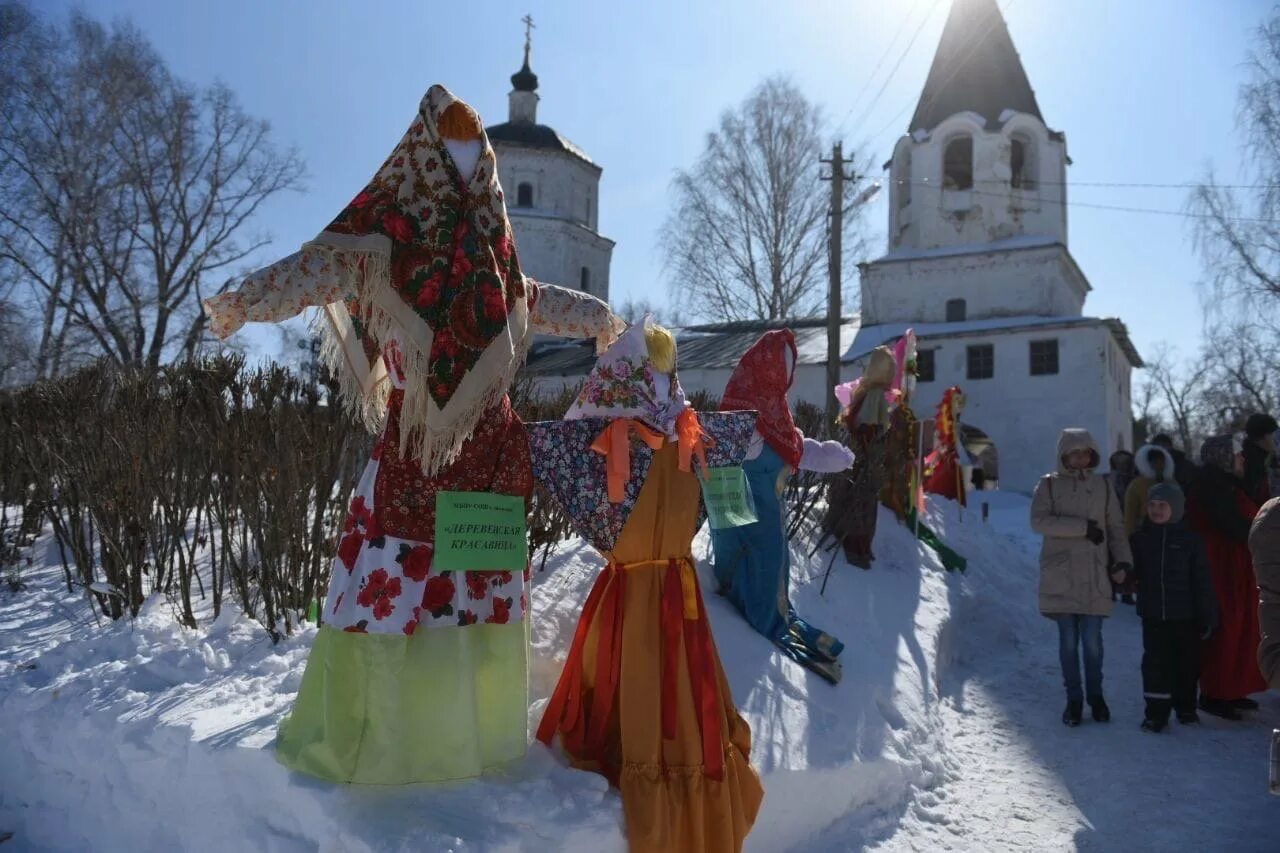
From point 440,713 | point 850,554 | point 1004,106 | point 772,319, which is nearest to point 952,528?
point 850,554

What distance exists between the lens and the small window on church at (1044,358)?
2245 centimetres

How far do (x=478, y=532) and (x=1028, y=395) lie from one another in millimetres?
22273

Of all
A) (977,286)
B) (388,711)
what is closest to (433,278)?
(388,711)

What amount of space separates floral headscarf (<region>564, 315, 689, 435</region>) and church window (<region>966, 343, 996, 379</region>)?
21625 millimetres

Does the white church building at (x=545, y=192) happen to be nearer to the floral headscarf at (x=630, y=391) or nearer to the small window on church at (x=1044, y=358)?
the small window on church at (x=1044, y=358)

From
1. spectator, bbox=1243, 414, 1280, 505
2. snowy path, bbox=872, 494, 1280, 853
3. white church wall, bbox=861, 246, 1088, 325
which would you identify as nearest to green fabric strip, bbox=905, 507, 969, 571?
snowy path, bbox=872, 494, 1280, 853

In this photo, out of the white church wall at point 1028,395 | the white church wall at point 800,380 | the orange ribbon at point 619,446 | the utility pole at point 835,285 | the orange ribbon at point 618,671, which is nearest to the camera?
the orange ribbon at point 618,671

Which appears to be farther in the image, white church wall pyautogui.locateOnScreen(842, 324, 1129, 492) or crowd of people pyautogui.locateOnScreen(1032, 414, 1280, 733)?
white church wall pyautogui.locateOnScreen(842, 324, 1129, 492)

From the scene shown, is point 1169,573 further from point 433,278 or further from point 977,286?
point 977,286

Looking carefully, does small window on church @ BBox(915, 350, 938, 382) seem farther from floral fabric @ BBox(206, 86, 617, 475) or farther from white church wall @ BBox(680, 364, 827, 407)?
floral fabric @ BBox(206, 86, 617, 475)

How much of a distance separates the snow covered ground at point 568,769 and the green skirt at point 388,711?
0.07 m

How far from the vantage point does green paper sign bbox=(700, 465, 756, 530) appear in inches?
131

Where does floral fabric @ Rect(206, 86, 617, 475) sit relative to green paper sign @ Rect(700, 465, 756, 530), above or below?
above

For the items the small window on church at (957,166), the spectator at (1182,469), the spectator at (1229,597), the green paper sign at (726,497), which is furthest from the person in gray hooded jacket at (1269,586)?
the small window on church at (957,166)
